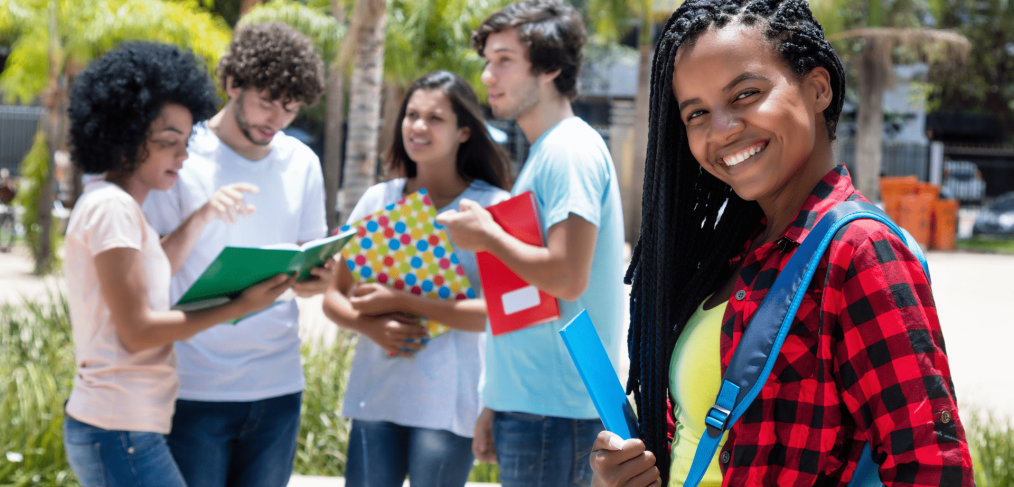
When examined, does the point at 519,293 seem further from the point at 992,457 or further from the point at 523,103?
the point at 992,457

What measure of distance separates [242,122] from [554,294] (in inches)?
50.9

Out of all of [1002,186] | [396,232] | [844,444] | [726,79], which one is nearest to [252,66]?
[396,232]

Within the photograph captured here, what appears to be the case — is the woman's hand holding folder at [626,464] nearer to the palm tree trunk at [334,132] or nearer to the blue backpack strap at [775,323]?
the blue backpack strap at [775,323]

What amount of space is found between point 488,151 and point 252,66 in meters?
0.88

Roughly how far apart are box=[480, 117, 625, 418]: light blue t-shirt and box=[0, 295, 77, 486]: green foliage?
2.40 meters

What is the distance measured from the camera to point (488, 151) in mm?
3055

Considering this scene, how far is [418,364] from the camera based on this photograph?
2773 mm

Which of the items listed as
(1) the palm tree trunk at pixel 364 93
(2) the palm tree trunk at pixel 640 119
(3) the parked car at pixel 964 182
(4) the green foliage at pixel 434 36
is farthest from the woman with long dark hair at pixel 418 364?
(3) the parked car at pixel 964 182

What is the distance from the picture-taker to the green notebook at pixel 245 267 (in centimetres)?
222

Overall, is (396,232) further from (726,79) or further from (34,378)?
(34,378)

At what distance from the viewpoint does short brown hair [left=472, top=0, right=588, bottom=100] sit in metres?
2.65

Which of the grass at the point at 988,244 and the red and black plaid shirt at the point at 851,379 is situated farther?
the grass at the point at 988,244

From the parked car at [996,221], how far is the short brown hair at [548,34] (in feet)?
66.6

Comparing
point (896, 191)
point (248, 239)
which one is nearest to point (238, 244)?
point (248, 239)
